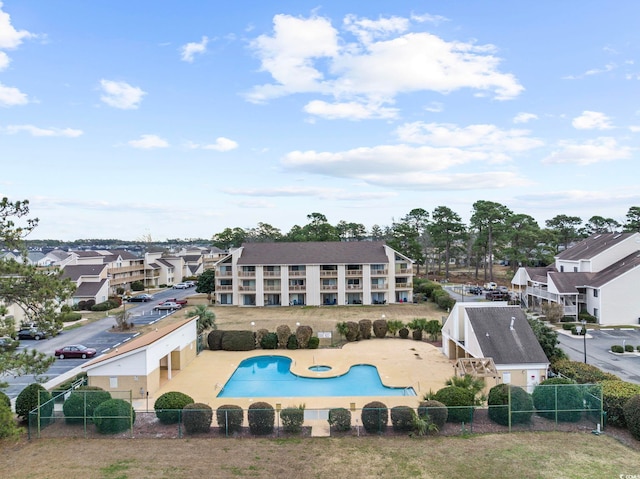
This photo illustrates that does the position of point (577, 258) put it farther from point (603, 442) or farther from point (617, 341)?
point (603, 442)

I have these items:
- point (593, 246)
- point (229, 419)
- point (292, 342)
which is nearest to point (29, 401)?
point (229, 419)

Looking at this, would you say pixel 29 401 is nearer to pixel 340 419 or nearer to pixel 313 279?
pixel 340 419

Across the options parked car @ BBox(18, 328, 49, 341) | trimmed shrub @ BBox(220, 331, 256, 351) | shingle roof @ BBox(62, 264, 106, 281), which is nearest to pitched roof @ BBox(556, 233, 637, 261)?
trimmed shrub @ BBox(220, 331, 256, 351)

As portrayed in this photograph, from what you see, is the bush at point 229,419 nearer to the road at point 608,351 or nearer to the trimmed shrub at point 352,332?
the trimmed shrub at point 352,332

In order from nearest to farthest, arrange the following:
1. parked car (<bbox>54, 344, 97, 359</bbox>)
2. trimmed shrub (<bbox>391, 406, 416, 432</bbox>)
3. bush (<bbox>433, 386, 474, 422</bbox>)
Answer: trimmed shrub (<bbox>391, 406, 416, 432</bbox>)
bush (<bbox>433, 386, 474, 422</bbox>)
parked car (<bbox>54, 344, 97, 359</bbox>)

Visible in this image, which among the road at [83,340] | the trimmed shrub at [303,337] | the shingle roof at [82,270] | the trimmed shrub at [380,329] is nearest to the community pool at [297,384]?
the trimmed shrub at [303,337]

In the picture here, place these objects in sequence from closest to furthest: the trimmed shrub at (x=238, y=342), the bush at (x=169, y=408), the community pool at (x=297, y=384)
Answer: the bush at (x=169, y=408)
the community pool at (x=297, y=384)
the trimmed shrub at (x=238, y=342)

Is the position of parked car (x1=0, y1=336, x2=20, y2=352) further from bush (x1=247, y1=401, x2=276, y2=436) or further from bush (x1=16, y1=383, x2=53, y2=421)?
bush (x1=247, y1=401, x2=276, y2=436)
